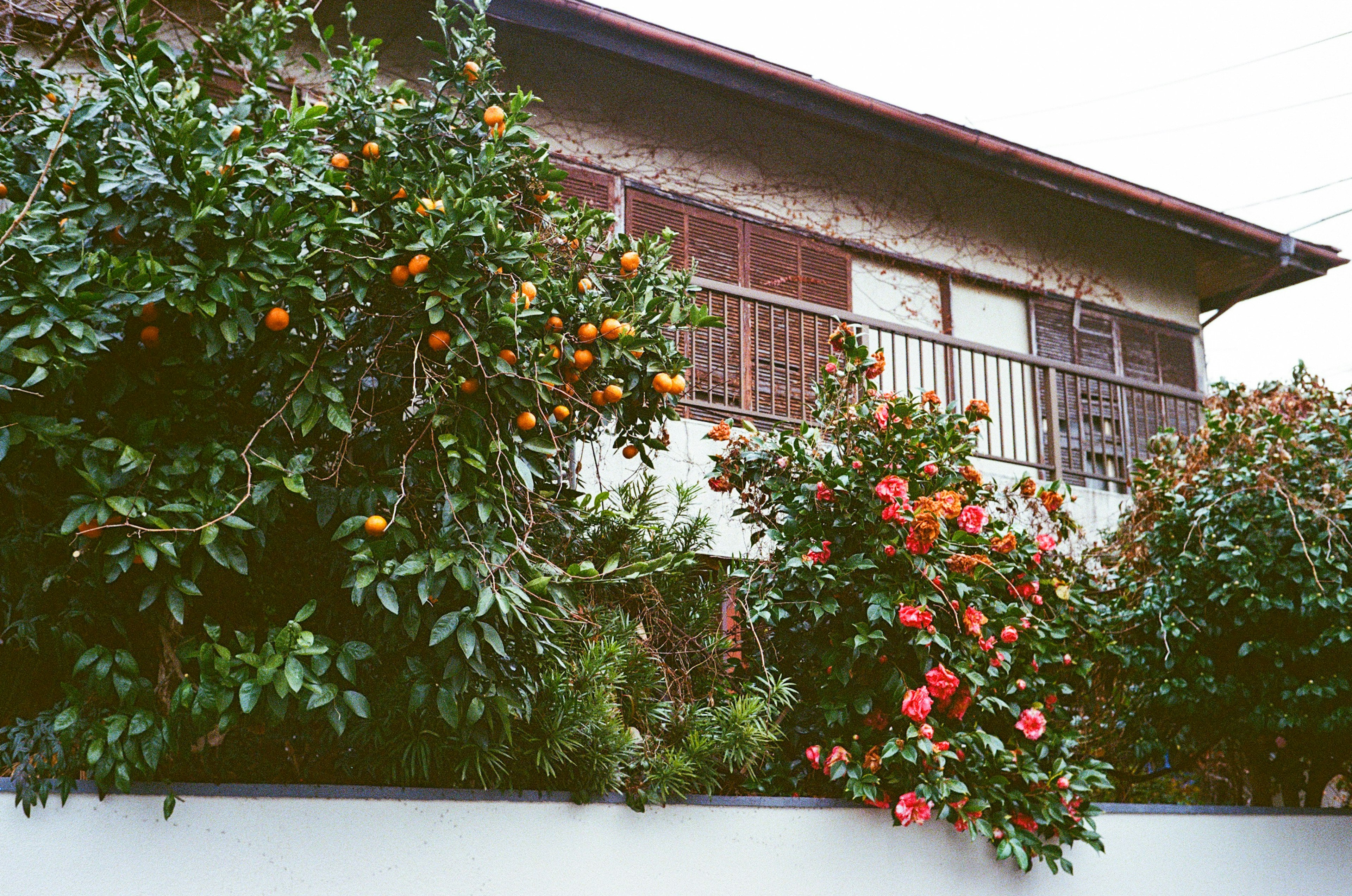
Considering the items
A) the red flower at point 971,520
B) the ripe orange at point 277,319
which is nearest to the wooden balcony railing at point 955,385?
the red flower at point 971,520

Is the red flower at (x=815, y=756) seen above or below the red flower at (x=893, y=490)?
below

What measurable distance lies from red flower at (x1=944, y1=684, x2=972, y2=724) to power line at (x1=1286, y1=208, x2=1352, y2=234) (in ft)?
A: 26.1

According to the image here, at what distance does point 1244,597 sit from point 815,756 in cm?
286

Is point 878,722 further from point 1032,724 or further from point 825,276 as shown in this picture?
point 825,276

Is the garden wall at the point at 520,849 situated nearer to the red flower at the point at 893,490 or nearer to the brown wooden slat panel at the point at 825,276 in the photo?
the red flower at the point at 893,490

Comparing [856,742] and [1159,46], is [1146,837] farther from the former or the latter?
[1159,46]

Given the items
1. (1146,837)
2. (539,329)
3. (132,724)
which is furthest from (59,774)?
(1146,837)

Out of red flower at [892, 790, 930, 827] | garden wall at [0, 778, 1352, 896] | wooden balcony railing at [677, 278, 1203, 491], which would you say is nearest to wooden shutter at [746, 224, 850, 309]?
wooden balcony railing at [677, 278, 1203, 491]

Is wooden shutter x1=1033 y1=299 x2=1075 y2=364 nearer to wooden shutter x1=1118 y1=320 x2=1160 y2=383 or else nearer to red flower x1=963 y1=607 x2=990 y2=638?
wooden shutter x1=1118 y1=320 x2=1160 y2=383

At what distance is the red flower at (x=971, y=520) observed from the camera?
4.49 m

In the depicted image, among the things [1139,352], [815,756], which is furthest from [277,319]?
[1139,352]

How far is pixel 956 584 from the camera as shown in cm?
444

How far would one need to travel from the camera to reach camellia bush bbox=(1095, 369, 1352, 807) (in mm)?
5531

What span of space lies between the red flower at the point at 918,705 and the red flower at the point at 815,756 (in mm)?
414
